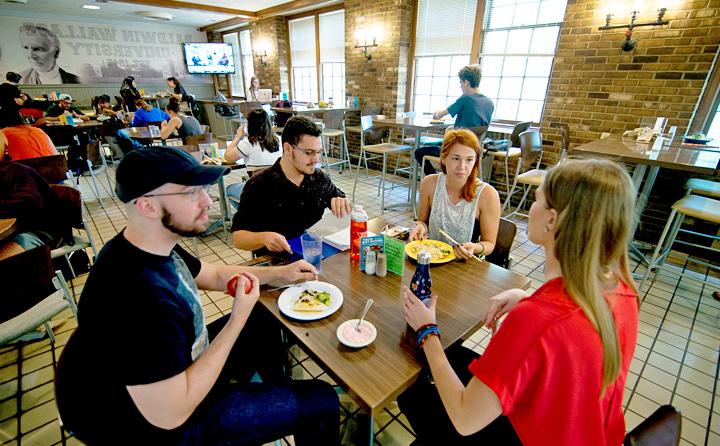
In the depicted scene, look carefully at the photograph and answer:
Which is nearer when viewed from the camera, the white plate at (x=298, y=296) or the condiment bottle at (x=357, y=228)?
the white plate at (x=298, y=296)

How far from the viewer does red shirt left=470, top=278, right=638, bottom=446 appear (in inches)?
26.4

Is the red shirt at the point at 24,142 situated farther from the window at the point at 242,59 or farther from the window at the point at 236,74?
the window at the point at 236,74

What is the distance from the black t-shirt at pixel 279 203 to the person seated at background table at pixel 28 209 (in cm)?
134

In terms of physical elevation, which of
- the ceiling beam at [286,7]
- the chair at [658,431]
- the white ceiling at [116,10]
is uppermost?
the white ceiling at [116,10]

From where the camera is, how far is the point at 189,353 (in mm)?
906

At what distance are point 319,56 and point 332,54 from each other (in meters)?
0.41

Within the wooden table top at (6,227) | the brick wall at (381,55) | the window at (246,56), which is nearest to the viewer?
the wooden table top at (6,227)

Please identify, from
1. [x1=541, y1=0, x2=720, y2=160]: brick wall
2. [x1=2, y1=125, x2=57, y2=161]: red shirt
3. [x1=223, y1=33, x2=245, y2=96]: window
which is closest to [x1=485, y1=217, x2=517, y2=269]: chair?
[x1=541, y1=0, x2=720, y2=160]: brick wall

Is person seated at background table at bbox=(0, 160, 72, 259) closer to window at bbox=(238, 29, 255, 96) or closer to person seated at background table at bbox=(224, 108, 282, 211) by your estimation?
person seated at background table at bbox=(224, 108, 282, 211)

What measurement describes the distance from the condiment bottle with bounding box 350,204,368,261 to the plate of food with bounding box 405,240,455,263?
230 millimetres

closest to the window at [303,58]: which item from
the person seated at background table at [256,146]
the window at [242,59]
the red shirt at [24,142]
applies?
the window at [242,59]

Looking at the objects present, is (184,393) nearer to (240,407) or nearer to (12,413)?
(240,407)

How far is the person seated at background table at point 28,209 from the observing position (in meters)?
1.94

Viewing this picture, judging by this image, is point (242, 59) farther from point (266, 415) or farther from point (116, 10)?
point (266, 415)
